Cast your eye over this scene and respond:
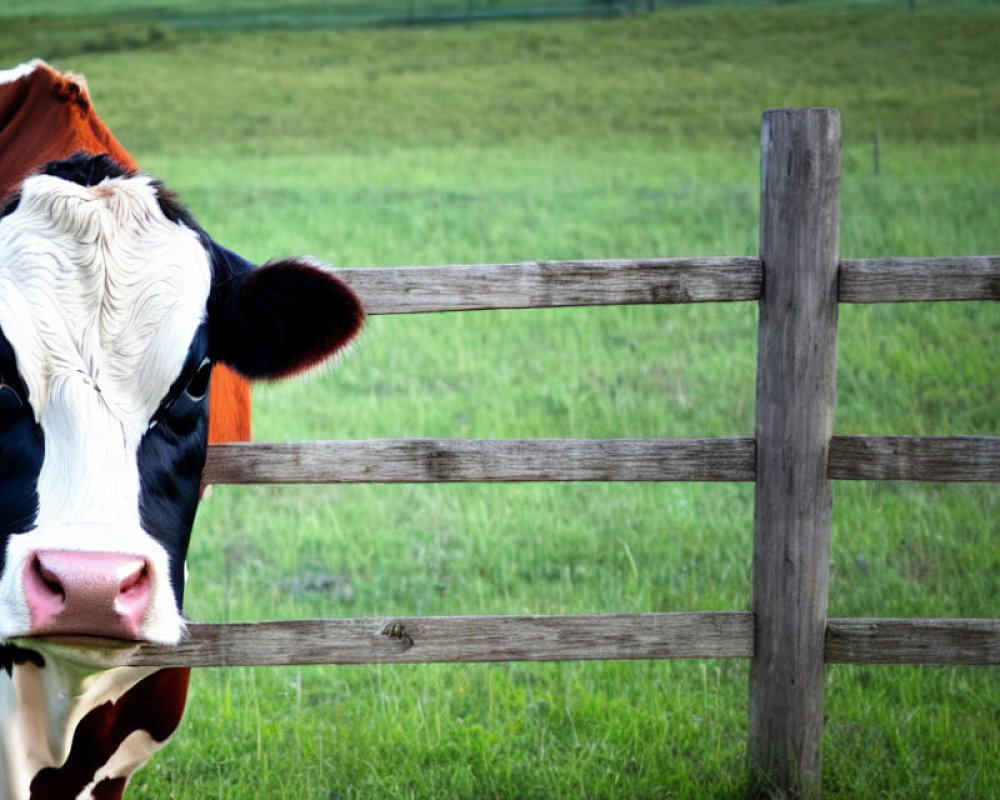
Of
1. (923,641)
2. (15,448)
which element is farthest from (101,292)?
(923,641)

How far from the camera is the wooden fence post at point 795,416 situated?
3.30 m

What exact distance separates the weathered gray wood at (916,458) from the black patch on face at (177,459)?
1.79 m

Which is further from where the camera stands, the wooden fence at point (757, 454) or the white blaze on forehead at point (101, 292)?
the wooden fence at point (757, 454)

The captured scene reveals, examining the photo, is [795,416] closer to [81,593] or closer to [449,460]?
[449,460]

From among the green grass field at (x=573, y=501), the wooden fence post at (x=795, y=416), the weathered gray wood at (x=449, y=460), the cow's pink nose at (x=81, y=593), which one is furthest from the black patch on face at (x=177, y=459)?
the wooden fence post at (x=795, y=416)

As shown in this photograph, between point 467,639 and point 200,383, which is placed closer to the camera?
point 200,383

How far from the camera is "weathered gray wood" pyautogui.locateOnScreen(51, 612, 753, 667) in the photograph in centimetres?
329

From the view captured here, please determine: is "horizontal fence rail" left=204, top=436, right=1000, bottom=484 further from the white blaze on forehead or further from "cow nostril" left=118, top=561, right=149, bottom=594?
"cow nostril" left=118, top=561, right=149, bottom=594

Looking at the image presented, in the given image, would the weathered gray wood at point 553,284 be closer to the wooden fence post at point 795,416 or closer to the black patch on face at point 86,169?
the wooden fence post at point 795,416

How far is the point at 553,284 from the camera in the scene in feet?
10.9

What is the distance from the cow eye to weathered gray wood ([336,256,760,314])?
0.74 metres

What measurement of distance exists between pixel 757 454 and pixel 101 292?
6.20 feet

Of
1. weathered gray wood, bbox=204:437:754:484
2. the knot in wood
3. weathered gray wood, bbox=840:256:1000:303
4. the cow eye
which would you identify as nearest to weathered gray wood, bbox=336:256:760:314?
weathered gray wood, bbox=840:256:1000:303

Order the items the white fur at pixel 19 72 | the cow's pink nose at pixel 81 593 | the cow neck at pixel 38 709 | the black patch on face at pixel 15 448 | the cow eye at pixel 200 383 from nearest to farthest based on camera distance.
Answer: the cow's pink nose at pixel 81 593 < the black patch on face at pixel 15 448 < the cow eye at pixel 200 383 < the cow neck at pixel 38 709 < the white fur at pixel 19 72
